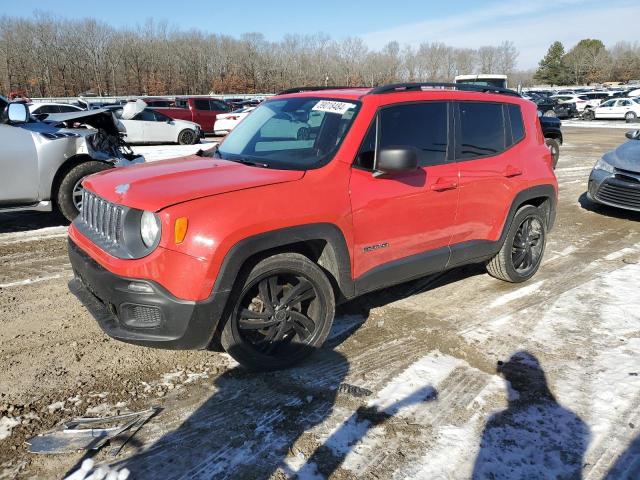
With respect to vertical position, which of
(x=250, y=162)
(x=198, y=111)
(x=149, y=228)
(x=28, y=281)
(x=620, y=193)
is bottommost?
(x=28, y=281)

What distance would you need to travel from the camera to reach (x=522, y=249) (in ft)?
16.6

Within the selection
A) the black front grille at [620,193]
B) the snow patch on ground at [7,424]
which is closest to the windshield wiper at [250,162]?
the snow patch on ground at [7,424]

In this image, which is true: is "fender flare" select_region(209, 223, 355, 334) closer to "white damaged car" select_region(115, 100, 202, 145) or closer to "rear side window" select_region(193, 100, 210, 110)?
"white damaged car" select_region(115, 100, 202, 145)

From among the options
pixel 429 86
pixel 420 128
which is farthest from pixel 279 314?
pixel 429 86

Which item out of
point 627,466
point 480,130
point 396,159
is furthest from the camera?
point 480,130

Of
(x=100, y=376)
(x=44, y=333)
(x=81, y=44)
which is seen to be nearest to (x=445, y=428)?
(x=100, y=376)

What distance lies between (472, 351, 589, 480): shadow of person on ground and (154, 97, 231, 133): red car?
20846mm

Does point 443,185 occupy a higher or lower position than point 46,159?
lower

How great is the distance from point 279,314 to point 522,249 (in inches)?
113

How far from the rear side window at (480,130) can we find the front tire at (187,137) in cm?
1584

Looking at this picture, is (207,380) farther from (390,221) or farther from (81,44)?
(81,44)

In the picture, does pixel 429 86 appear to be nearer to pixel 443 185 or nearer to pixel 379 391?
pixel 443 185

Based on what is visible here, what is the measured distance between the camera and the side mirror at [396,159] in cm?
339

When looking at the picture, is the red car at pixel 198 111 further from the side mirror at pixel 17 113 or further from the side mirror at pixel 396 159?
the side mirror at pixel 396 159
